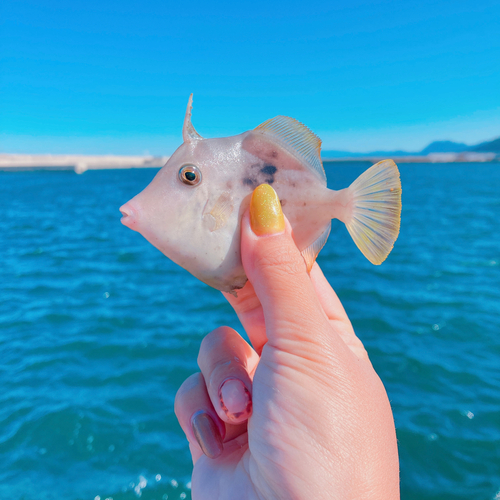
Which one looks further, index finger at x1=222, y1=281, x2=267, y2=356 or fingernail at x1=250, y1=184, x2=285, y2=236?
index finger at x1=222, y1=281, x2=267, y2=356

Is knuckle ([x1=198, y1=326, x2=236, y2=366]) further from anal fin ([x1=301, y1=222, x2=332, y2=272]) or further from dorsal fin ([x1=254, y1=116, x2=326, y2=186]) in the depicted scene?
dorsal fin ([x1=254, y1=116, x2=326, y2=186])

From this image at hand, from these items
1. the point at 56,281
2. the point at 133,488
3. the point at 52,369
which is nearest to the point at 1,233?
the point at 56,281

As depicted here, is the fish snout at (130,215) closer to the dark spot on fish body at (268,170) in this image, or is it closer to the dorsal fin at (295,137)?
the dark spot on fish body at (268,170)

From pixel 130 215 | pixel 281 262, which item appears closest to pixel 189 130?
pixel 130 215

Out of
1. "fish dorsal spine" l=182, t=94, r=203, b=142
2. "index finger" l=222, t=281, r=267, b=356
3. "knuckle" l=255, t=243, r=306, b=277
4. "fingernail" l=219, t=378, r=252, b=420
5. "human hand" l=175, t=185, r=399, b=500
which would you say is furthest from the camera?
"index finger" l=222, t=281, r=267, b=356

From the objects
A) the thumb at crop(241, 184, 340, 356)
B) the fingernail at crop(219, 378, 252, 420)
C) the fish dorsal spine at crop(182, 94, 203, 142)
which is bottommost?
the fingernail at crop(219, 378, 252, 420)

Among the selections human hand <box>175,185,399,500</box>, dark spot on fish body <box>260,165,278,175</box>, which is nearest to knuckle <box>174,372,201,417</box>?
human hand <box>175,185,399,500</box>

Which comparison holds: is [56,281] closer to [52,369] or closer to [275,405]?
[52,369]

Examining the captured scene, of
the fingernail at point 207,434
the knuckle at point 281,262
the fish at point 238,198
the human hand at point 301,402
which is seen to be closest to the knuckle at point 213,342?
the fingernail at point 207,434
